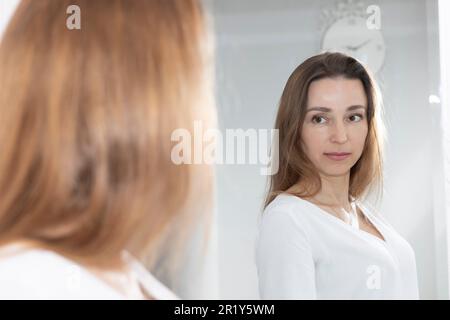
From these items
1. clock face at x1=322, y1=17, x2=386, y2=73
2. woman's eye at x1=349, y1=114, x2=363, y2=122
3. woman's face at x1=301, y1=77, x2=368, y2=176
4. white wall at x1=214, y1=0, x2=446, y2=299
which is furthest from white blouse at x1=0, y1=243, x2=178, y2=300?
clock face at x1=322, y1=17, x2=386, y2=73

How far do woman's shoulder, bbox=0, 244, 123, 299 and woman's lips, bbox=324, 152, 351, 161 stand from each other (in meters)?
0.66

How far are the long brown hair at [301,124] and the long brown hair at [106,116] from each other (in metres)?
0.19

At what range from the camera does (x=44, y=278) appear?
1428mm

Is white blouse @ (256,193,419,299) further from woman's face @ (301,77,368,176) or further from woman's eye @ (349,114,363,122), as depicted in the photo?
woman's eye @ (349,114,363,122)

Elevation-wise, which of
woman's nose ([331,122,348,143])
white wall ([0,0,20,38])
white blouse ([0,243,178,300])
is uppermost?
white wall ([0,0,20,38])

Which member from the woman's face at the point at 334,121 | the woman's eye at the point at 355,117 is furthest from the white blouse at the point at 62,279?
the woman's eye at the point at 355,117

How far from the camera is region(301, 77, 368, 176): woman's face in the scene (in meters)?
1.53

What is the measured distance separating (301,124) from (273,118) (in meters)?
0.08

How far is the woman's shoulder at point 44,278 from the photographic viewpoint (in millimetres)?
1403

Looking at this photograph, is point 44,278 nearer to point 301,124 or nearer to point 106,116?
point 106,116

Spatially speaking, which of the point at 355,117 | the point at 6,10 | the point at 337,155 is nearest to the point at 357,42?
the point at 355,117

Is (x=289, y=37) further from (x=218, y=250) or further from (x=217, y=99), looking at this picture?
(x=218, y=250)

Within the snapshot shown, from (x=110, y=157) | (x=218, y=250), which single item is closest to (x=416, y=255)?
(x=218, y=250)

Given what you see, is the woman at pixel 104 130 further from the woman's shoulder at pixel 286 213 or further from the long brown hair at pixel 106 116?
the woman's shoulder at pixel 286 213
